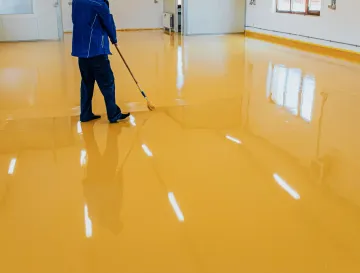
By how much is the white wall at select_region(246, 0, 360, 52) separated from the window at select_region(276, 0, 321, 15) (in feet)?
0.37

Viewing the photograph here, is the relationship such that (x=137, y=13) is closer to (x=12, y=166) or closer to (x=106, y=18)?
(x=106, y=18)

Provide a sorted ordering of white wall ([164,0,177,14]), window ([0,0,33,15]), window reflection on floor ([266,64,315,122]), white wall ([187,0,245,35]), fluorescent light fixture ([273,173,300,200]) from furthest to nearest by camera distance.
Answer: white wall ([164,0,177,14]), white wall ([187,0,245,35]), window ([0,0,33,15]), window reflection on floor ([266,64,315,122]), fluorescent light fixture ([273,173,300,200])

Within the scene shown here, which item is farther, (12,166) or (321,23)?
(321,23)

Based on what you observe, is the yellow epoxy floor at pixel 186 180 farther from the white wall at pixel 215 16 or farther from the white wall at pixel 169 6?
the white wall at pixel 169 6

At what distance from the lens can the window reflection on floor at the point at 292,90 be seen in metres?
4.72

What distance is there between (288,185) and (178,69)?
178 inches

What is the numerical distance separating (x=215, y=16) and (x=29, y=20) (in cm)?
513

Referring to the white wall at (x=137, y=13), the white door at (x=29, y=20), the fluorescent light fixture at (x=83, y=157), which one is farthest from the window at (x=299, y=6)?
the fluorescent light fixture at (x=83, y=157)

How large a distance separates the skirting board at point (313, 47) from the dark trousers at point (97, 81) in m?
5.17

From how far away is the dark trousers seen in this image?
13.1 ft

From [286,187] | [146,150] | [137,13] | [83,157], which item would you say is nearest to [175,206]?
[286,187]

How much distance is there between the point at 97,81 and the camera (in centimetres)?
413

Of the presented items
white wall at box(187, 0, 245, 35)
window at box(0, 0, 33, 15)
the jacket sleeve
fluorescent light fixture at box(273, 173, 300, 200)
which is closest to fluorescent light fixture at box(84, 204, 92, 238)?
fluorescent light fixture at box(273, 173, 300, 200)

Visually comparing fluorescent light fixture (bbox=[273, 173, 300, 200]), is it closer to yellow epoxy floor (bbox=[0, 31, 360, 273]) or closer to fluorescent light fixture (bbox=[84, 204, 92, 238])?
yellow epoxy floor (bbox=[0, 31, 360, 273])
